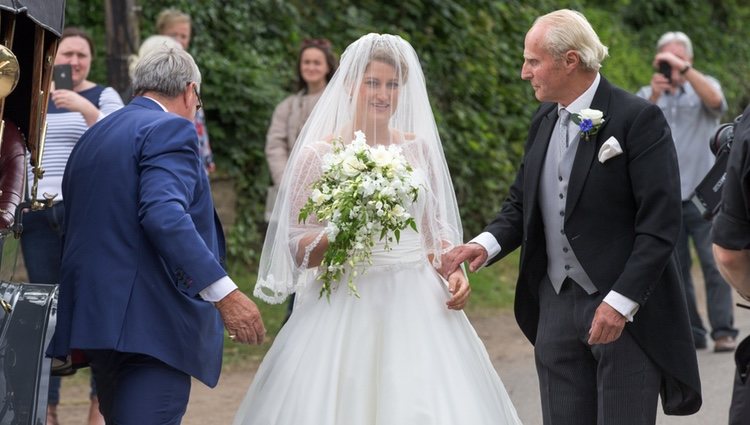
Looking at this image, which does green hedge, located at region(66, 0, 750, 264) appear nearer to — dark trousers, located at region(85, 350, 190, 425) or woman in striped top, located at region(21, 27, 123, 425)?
woman in striped top, located at region(21, 27, 123, 425)

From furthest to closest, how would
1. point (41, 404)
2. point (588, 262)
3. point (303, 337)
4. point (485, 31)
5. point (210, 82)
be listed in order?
point (485, 31) < point (210, 82) < point (303, 337) < point (588, 262) < point (41, 404)

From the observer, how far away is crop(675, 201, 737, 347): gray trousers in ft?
29.0

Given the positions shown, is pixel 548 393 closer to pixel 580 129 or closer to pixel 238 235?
pixel 580 129

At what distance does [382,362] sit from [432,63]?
875 cm

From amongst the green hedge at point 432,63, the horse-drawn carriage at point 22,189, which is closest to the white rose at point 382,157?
the horse-drawn carriage at point 22,189

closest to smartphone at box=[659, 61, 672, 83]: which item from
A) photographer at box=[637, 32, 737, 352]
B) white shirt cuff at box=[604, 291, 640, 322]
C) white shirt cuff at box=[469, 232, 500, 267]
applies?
photographer at box=[637, 32, 737, 352]

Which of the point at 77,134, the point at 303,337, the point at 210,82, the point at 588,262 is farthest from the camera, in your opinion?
the point at 210,82

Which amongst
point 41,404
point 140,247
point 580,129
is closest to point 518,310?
point 580,129

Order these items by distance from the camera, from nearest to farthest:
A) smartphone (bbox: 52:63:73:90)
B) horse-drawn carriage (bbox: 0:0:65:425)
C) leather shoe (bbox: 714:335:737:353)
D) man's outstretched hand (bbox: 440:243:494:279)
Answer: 1. horse-drawn carriage (bbox: 0:0:65:425)
2. man's outstretched hand (bbox: 440:243:494:279)
3. smartphone (bbox: 52:63:73:90)
4. leather shoe (bbox: 714:335:737:353)

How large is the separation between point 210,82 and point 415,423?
6712mm

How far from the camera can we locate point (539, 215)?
16.1 ft

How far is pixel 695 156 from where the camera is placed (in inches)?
360

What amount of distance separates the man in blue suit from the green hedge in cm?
587

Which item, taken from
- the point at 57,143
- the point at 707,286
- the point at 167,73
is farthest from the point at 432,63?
the point at 167,73
